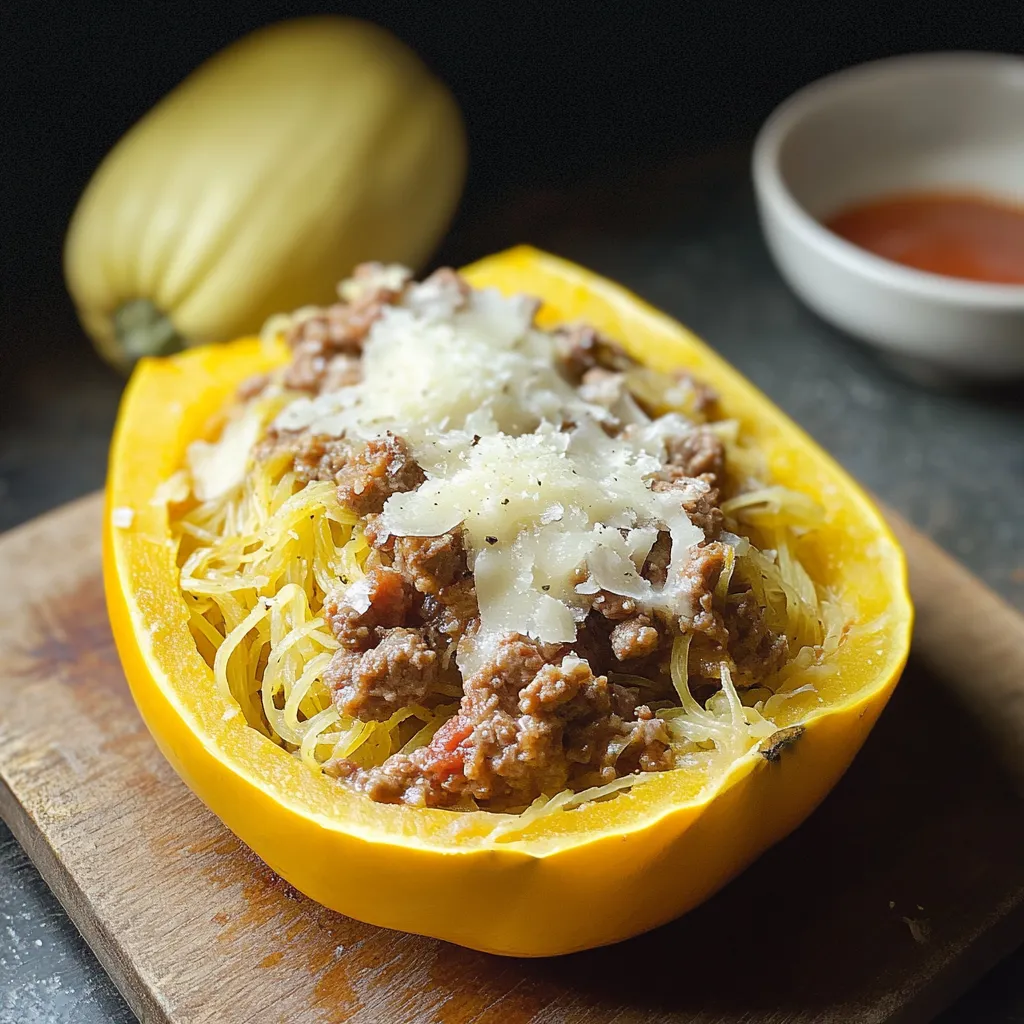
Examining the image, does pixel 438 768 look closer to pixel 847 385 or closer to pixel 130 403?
pixel 130 403

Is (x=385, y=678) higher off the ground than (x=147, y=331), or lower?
higher

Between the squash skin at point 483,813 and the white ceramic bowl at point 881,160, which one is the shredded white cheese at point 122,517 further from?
the white ceramic bowl at point 881,160

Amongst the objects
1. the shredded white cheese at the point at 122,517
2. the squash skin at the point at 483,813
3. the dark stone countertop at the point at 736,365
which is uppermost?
the shredded white cheese at the point at 122,517

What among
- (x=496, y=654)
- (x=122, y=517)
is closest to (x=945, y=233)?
(x=496, y=654)

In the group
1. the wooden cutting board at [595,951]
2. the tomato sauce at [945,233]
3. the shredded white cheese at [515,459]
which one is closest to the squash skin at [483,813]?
the wooden cutting board at [595,951]

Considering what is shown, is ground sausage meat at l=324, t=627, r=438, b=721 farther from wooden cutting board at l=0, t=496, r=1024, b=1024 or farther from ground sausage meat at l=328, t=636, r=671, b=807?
wooden cutting board at l=0, t=496, r=1024, b=1024

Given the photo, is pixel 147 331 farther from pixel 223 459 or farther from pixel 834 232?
pixel 834 232
